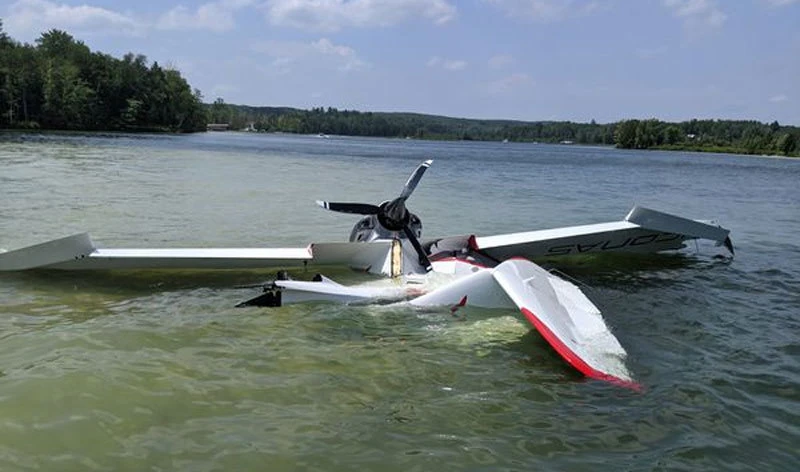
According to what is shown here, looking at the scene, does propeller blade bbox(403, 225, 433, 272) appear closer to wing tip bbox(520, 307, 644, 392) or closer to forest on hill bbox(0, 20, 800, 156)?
wing tip bbox(520, 307, 644, 392)

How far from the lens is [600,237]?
1111cm

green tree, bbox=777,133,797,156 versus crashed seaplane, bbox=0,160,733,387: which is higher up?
green tree, bbox=777,133,797,156

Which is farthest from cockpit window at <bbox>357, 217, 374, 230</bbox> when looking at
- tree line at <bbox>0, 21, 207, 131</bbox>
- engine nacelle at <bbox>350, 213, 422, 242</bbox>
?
tree line at <bbox>0, 21, 207, 131</bbox>

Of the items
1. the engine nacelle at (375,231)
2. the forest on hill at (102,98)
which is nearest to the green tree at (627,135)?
the forest on hill at (102,98)

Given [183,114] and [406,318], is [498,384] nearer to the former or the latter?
[406,318]

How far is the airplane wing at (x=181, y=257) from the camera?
908 cm

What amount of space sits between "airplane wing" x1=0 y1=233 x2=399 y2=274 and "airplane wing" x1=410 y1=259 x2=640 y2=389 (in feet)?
5.96

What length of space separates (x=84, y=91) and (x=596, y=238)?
116 meters

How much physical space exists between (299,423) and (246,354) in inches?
66.4

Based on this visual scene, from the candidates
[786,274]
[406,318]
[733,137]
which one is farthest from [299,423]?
[733,137]

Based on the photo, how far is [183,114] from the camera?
133 meters

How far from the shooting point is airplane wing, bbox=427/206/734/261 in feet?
34.1

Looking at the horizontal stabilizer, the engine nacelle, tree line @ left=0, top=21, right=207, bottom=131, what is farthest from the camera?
tree line @ left=0, top=21, right=207, bottom=131

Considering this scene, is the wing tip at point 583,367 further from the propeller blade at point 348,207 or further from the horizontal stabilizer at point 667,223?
the horizontal stabilizer at point 667,223
